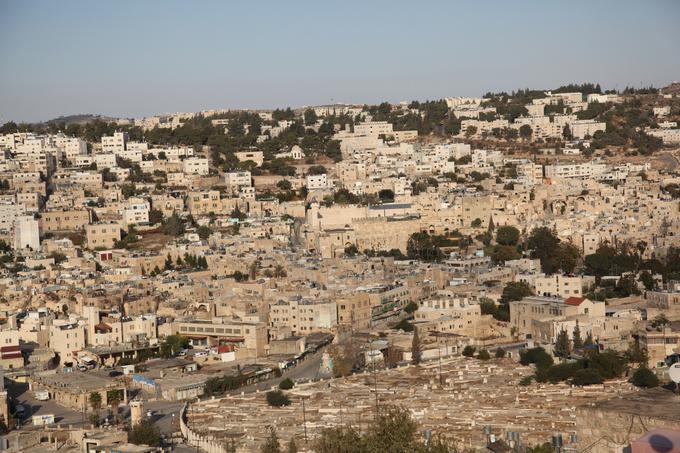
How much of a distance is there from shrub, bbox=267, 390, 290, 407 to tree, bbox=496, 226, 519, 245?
11865 mm

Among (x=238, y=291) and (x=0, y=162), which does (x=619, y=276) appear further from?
(x=0, y=162)

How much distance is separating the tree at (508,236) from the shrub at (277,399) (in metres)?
11.9

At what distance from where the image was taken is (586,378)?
15492 millimetres

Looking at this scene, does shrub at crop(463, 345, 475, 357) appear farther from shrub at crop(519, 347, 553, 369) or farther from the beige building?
the beige building

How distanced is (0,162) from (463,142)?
44.1 ft

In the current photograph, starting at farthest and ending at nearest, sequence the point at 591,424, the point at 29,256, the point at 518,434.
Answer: the point at 29,256
the point at 518,434
the point at 591,424

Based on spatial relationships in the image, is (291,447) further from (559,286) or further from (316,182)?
(316,182)

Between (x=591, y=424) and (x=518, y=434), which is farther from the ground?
(x=591, y=424)

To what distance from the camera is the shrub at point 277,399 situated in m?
15.2

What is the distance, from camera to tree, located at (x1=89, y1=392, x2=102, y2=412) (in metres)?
15.7

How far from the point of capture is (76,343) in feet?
61.8

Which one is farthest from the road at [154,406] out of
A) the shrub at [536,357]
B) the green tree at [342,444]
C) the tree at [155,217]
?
the tree at [155,217]

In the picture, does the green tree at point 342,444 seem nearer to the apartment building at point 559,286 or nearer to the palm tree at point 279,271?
the apartment building at point 559,286

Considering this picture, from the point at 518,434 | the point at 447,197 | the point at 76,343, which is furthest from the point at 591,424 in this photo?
the point at 447,197
